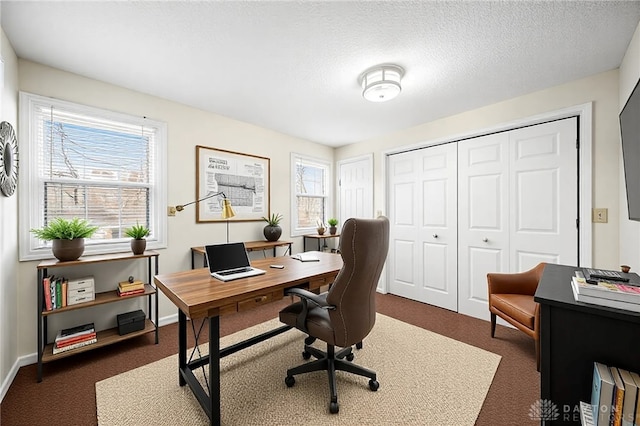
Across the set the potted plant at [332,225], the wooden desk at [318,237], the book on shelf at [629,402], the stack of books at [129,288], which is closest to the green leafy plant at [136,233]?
the stack of books at [129,288]

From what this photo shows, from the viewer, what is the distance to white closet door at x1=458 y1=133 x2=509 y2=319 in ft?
9.39

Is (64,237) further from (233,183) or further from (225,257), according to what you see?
(233,183)

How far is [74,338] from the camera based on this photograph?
207 cm

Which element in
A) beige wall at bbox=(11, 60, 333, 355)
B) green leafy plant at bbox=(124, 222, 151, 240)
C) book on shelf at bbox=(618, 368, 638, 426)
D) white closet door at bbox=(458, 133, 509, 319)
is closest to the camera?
book on shelf at bbox=(618, 368, 638, 426)

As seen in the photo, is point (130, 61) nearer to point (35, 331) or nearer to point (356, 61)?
point (356, 61)

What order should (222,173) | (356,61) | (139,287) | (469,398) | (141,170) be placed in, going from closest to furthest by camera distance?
(469,398) → (356,61) → (139,287) → (141,170) → (222,173)

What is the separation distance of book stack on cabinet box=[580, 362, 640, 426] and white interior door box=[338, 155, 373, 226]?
10.5 ft

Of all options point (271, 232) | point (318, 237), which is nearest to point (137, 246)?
point (271, 232)

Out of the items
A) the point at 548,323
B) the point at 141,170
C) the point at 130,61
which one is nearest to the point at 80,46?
the point at 130,61

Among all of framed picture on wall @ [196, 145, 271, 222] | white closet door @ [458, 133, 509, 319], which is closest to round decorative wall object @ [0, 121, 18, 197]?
framed picture on wall @ [196, 145, 271, 222]

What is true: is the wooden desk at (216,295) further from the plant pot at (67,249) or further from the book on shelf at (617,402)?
the book on shelf at (617,402)

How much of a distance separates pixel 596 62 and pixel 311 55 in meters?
2.29

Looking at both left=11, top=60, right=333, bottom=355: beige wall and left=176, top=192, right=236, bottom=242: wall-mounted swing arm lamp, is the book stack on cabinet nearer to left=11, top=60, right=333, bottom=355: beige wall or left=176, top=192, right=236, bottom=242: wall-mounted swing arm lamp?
left=176, top=192, right=236, bottom=242: wall-mounted swing arm lamp

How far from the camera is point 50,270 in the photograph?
7.29ft
